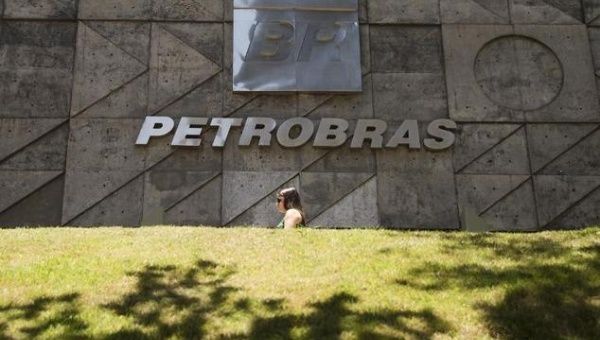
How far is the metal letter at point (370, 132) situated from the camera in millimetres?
13500

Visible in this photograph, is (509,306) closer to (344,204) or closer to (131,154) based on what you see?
(344,204)

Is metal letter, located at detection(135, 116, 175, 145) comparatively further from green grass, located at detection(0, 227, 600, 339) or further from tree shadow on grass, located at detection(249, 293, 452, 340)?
tree shadow on grass, located at detection(249, 293, 452, 340)

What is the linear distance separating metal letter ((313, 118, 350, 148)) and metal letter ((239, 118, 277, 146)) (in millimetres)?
997

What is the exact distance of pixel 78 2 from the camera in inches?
559

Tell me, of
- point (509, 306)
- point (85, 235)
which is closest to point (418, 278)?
point (509, 306)

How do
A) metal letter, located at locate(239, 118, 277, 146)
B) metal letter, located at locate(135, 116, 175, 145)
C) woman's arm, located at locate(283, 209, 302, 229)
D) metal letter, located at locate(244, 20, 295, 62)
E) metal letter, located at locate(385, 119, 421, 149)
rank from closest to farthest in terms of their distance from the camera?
woman's arm, located at locate(283, 209, 302, 229) → metal letter, located at locate(135, 116, 175, 145) → metal letter, located at locate(239, 118, 277, 146) → metal letter, located at locate(385, 119, 421, 149) → metal letter, located at locate(244, 20, 295, 62)

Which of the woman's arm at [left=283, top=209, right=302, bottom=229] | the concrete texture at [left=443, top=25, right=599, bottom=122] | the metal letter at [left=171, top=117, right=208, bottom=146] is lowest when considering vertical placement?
the metal letter at [left=171, top=117, right=208, bottom=146]

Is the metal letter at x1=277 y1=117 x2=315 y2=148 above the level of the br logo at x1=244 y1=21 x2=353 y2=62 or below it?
below

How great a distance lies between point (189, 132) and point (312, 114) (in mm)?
2676

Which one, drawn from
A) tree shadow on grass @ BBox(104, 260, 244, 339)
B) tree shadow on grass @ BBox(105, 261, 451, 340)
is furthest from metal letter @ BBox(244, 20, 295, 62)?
tree shadow on grass @ BBox(105, 261, 451, 340)

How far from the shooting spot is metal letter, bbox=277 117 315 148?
13461 mm

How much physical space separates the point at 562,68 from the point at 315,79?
18.4 ft

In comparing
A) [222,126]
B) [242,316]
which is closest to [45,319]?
[242,316]

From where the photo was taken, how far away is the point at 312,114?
13.8 m
